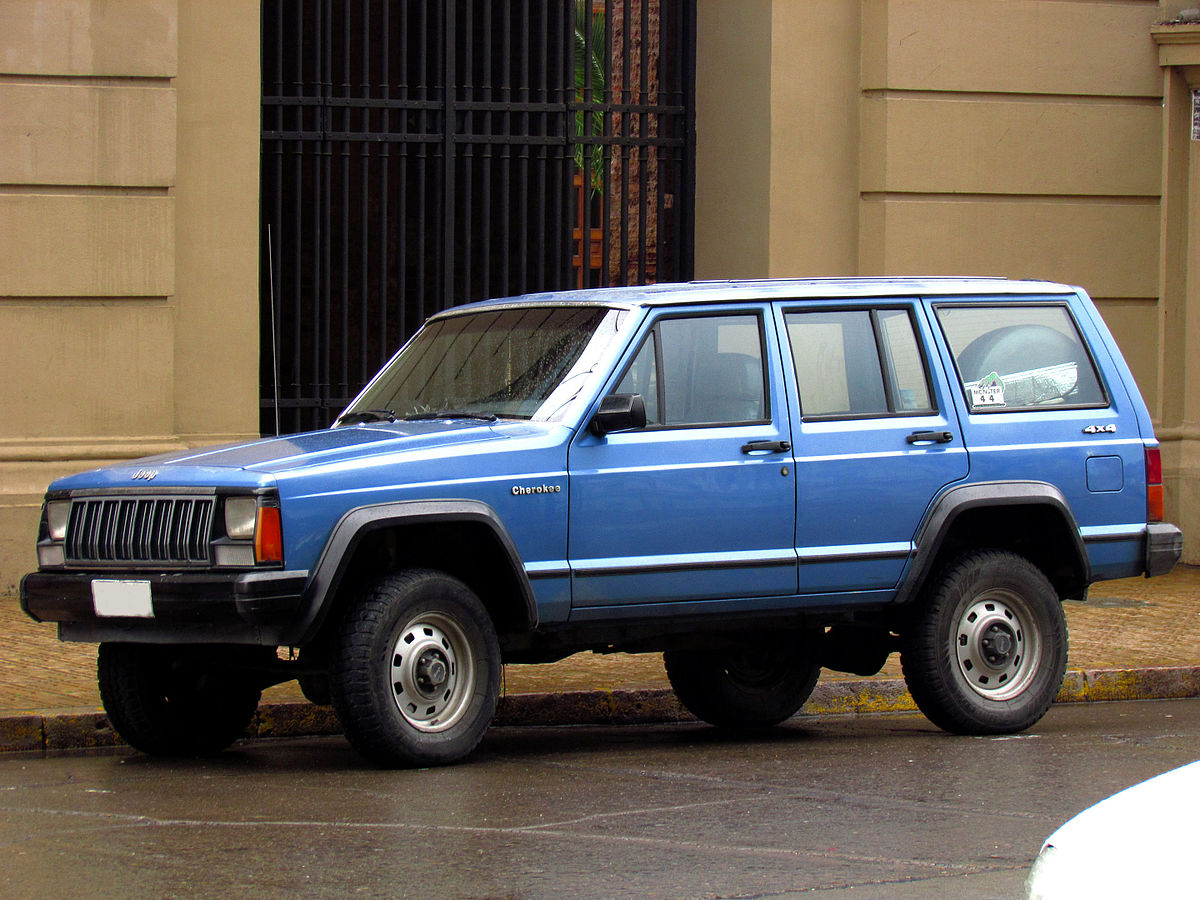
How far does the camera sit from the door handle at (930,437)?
7617 millimetres

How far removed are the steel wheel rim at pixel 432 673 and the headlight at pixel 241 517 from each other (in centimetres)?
67

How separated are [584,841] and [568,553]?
1.62 metres

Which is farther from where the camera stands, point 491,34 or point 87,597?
point 491,34

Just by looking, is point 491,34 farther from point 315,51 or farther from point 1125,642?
point 1125,642

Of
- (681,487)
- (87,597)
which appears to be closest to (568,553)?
(681,487)

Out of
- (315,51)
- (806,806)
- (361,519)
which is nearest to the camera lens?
(806,806)

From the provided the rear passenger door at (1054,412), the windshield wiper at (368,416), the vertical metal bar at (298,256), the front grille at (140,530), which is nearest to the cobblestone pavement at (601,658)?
the front grille at (140,530)

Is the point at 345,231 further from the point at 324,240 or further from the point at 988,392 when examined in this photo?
the point at 988,392

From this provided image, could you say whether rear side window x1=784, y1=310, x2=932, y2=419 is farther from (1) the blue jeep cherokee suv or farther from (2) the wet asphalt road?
(2) the wet asphalt road

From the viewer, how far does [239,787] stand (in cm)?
658

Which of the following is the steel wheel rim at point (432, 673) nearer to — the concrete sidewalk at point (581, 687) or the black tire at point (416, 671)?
the black tire at point (416, 671)

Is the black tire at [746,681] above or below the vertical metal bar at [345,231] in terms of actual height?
below

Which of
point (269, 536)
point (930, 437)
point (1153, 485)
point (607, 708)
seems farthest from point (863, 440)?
point (269, 536)

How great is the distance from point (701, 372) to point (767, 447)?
0.40m
